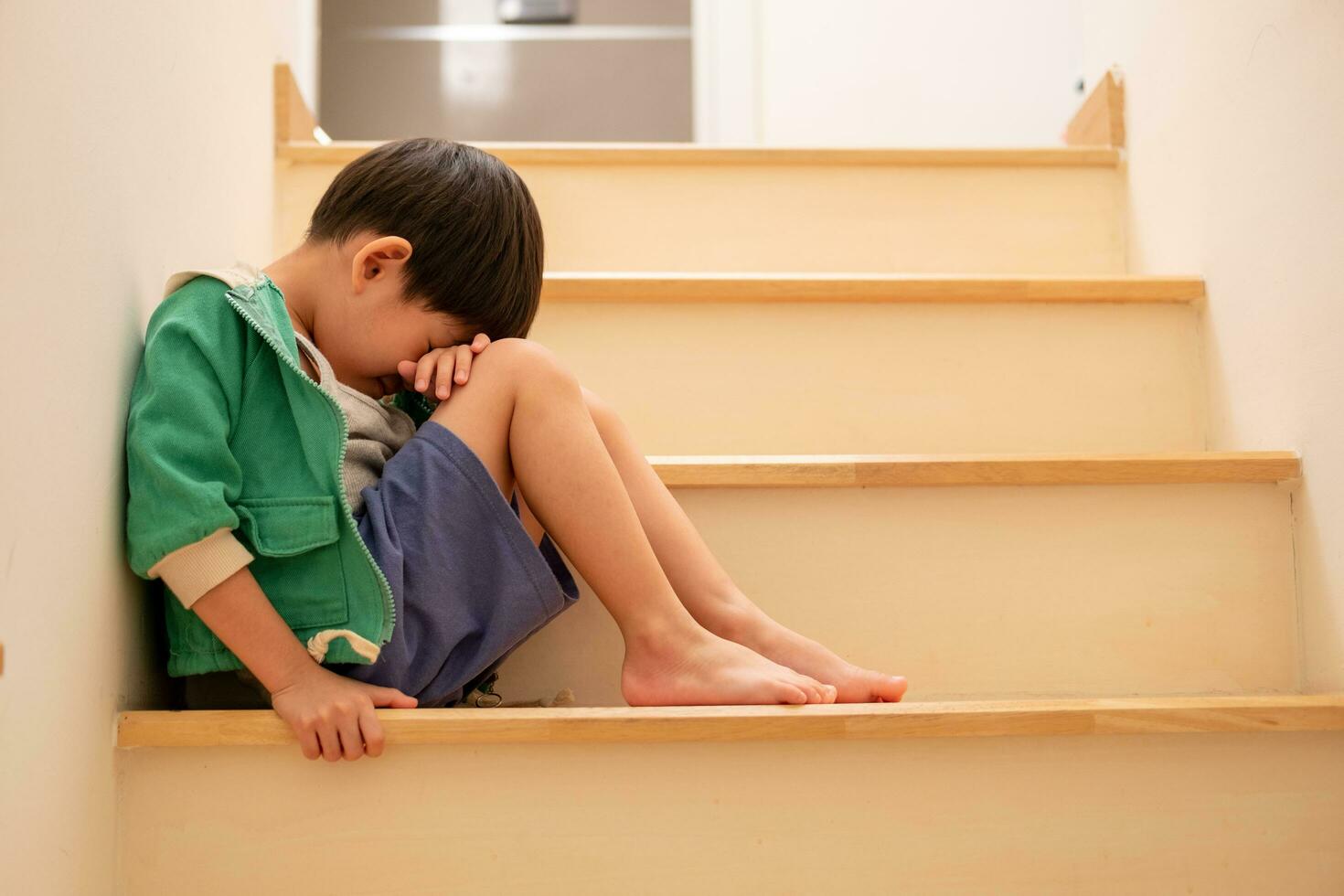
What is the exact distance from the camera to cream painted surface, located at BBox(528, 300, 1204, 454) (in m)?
1.23

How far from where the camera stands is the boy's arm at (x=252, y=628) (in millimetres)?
750

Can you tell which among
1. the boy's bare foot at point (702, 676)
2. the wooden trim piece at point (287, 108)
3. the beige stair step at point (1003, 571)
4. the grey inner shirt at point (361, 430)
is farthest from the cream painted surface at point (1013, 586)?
the wooden trim piece at point (287, 108)

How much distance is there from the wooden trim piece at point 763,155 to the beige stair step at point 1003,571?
2.00 feet

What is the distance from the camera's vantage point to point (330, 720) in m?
0.73

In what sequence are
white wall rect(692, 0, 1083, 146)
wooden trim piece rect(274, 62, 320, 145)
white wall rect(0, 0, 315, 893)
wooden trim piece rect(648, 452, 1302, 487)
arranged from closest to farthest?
white wall rect(0, 0, 315, 893), wooden trim piece rect(648, 452, 1302, 487), wooden trim piece rect(274, 62, 320, 145), white wall rect(692, 0, 1083, 146)

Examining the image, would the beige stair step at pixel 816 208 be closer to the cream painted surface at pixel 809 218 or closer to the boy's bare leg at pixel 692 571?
the cream painted surface at pixel 809 218

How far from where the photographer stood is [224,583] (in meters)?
0.75

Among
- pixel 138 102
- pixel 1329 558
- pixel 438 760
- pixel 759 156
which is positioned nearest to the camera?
pixel 438 760

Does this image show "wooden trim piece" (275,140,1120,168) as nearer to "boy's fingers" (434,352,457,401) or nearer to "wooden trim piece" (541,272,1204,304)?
"wooden trim piece" (541,272,1204,304)

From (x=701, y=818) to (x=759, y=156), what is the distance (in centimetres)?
95

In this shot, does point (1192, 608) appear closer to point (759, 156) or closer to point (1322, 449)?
point (1322, 449)

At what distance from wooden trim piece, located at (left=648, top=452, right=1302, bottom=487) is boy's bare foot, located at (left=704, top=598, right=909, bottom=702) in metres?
0.11

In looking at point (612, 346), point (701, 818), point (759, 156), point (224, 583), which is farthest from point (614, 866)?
point (759, 156)

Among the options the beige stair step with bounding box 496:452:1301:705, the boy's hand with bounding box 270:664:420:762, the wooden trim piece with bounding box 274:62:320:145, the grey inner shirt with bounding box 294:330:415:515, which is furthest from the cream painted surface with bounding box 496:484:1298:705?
the wooden trim piece with bounding box 274:62:320:145
